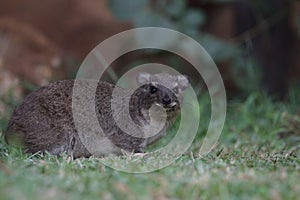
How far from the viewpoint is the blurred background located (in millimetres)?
9062

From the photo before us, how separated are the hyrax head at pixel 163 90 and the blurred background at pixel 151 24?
82.2 inches

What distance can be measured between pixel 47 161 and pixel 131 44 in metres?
5.95

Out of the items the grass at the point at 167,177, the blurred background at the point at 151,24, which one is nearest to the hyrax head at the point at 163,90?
the grass at the point at 167,177

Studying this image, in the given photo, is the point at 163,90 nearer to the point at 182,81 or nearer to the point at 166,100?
the point at 166,100

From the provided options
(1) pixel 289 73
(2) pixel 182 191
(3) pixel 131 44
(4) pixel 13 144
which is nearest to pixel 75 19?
(3) pixel 131 44

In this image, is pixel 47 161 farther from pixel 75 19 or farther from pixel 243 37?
pixel 75 19

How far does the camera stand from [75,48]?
37.4 feet

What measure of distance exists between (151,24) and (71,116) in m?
2.97

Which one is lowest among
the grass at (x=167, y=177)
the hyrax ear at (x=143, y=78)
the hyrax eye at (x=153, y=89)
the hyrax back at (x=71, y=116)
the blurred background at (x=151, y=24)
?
the grass at (x=167, y=177)

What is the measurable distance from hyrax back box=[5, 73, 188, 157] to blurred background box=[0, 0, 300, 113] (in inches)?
86.0

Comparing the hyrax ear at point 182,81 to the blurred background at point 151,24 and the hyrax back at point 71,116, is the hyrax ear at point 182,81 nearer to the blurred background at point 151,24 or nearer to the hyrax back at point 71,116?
the hyrax back at point 71,116

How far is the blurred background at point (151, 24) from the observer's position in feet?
29.7

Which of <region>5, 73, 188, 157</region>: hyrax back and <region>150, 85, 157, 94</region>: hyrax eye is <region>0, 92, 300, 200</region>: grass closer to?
<region>5, 73, 188, 157</region>: hyrax back

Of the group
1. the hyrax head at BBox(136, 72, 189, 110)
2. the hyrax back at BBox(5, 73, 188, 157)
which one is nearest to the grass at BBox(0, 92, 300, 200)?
the hyrax back at BBox(5, 73, 188, 157)
